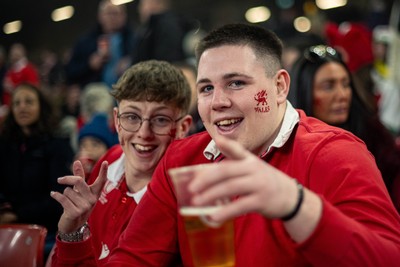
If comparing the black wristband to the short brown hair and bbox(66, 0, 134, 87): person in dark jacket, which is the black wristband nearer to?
the short brown hair

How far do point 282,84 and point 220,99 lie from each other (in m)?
0.31

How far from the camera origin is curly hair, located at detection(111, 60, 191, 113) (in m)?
2.64

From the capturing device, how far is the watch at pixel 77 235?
2.18 meters

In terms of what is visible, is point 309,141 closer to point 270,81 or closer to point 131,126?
point 270,81

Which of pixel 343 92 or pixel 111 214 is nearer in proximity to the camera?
pixel 111 214

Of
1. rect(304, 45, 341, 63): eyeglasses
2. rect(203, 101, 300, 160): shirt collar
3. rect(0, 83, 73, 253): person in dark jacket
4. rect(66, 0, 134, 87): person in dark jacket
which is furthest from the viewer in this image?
rect(66, 0, 134, 87): person in dark jacket

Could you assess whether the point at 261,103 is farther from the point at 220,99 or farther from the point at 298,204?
the point at 298,204

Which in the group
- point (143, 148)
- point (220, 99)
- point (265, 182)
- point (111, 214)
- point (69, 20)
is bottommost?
point (111, 214)

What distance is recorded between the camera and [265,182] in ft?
4.23

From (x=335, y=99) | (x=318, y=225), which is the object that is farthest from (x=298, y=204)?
(x=335, y=99)

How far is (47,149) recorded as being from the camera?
4508mm

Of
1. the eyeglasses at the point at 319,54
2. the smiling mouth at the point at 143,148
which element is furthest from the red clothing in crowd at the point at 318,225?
→ the eyeglasses at the point at 319,54

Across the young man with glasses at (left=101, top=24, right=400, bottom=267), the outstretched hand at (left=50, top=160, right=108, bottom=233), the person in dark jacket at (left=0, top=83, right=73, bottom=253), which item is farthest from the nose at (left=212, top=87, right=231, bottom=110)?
the person in dark jacket at (left=0, top=83, right=73, bottom=253)

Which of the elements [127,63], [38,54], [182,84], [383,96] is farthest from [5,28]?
[182,84]
